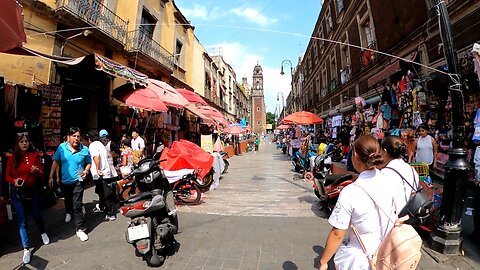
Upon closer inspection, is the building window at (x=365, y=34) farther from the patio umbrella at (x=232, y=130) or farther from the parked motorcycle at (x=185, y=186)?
the parked motorcycle at (x=185, y=186)

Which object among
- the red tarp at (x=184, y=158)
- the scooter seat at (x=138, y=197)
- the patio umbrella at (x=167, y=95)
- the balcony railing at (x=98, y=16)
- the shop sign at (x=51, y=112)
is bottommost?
the scooter seat at (x=138, y=197)

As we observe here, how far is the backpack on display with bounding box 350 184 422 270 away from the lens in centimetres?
148

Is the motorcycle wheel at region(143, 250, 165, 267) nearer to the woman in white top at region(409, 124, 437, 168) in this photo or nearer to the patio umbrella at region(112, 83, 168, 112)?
the patio umbrella at region(112, 83, 168, 112)

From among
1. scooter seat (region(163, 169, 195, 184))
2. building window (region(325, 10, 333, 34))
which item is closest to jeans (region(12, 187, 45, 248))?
scooter seat (region(163, 169, 195, 184))

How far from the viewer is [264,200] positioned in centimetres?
635

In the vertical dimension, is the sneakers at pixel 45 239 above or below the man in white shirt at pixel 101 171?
below

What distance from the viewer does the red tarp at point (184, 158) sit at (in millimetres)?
5953

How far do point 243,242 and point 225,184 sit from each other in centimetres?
471

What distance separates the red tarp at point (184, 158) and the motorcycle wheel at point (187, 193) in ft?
1.45

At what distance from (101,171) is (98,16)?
20.3 feet

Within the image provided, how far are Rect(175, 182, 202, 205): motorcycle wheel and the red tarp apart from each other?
1.45 ft

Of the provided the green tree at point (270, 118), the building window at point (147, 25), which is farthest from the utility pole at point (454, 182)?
the green tree at point (270, 118)

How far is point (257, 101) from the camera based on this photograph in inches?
3019

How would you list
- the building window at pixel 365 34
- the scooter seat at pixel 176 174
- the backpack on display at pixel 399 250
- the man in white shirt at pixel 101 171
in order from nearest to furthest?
the backpack on display at pixel 399 250, the man in white shirt at pixel 101 171, the scooter seat at pixel 176 174, the building window at pixel 365 34
